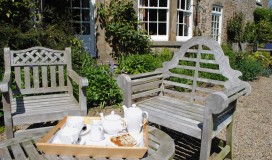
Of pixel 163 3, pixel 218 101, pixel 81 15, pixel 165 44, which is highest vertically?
pixel 163 3

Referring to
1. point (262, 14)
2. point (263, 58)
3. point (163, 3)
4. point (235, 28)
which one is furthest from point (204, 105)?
point (262, 14)

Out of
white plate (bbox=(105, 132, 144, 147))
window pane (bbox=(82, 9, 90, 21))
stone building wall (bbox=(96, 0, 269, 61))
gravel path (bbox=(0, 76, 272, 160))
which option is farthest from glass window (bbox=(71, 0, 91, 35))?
white plate (bbox=(105, 132, 144, 147))

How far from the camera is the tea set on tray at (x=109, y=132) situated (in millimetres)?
1875

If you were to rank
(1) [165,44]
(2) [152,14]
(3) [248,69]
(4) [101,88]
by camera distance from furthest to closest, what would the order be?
(2) [152,14]
(1) [165,44]
(3) [248,69]
(4) [101,88]

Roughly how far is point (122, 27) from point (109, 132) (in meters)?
5.69

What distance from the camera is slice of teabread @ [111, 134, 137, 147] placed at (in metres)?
1.83

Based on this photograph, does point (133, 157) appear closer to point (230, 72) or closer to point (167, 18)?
point (230, 72)

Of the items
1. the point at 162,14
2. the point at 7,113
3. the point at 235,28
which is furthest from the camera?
the point at 235,28

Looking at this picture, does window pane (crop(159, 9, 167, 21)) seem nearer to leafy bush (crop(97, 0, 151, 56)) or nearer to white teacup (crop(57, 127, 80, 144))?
leafy bush (crop(97, 0, 151, 56))

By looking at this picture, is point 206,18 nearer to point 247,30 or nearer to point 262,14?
point 247,30

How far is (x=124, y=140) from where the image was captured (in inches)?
74.0

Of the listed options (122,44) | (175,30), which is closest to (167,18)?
(175,30)

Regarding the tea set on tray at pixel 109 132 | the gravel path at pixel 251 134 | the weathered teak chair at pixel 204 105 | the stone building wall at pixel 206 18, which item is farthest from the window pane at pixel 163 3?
the tea set on tray at pixel 109 132

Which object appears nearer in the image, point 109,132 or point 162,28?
point 109,132
